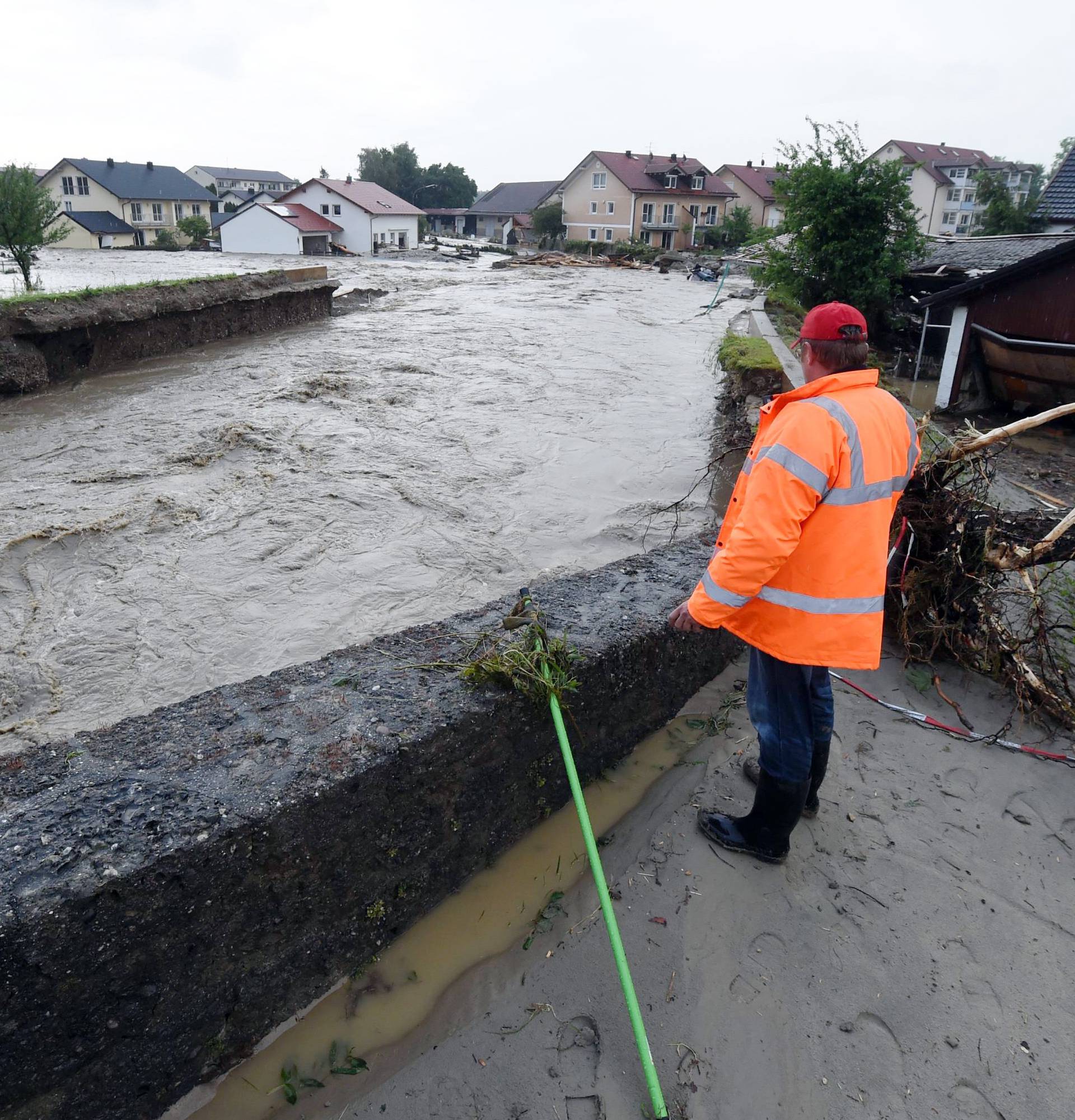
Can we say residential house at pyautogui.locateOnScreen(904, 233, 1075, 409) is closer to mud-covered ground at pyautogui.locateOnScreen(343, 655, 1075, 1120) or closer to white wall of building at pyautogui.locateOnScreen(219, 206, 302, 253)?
mud-covered ground at pyautogui.locateOnScreen(343, 655, 1075, 1120)

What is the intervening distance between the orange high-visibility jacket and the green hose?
614mm

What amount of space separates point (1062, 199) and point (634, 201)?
146 feet

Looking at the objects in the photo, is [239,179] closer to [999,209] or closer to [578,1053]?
[999,209]

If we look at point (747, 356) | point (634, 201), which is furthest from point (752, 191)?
point (747, 356)

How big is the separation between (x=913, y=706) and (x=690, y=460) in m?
5.88

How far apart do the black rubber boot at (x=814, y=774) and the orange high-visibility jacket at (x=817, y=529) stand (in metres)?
0.52

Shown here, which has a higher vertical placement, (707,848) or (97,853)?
(97,853)

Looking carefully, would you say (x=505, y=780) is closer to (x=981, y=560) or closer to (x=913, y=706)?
(x=913, y=706)

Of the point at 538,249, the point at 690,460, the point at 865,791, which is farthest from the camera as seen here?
the point at 538,249

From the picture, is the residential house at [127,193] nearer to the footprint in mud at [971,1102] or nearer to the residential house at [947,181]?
the residential house at [947,181]

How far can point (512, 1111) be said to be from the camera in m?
2.18

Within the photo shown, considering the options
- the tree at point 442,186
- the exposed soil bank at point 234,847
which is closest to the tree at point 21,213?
the exposed soil bank at point 234,847

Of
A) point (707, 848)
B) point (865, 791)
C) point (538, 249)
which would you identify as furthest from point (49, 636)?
point (538, 249)

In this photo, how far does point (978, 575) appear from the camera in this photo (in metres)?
4.30
